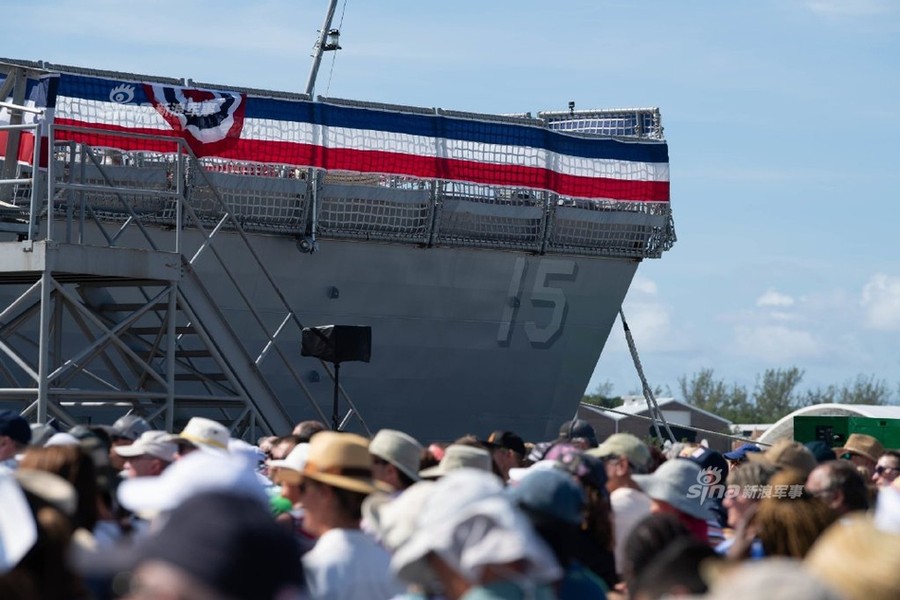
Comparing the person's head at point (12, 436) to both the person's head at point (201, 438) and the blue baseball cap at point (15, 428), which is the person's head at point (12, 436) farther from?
the person's head at point (201, 438)

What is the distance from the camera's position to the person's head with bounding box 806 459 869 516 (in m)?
6.52

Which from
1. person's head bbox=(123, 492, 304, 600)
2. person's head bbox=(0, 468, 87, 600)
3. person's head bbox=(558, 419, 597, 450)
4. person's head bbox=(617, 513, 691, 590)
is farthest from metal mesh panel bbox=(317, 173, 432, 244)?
person's head bbox=(123, 492, 304, 600)

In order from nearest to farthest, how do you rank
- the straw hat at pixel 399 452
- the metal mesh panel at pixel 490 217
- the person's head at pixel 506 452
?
the straw hat at pixel 399 452 → the person's head at pixel 506 452 → the metal mesh panel at pixel 490 217

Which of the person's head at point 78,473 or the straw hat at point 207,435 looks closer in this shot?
the person's head at point 78,473

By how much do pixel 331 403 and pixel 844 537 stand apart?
16.7m

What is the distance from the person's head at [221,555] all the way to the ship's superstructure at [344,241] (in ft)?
38.0

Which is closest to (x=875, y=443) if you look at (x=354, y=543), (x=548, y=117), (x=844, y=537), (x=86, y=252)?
(x=86, y=252)

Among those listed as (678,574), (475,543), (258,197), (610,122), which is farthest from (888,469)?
(610,122)

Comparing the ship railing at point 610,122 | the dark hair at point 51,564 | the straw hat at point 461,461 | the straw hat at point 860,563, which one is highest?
the ship railing at point 610,122

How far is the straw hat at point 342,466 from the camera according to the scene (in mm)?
5016

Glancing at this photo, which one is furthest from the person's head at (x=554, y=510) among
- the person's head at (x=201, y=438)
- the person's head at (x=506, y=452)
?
the person's head at (x=506, y=452)

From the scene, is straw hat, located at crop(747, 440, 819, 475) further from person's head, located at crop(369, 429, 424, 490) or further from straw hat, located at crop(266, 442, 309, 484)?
straw hat, located at crop(266, 442, 309, 484)

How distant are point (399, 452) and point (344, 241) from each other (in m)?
12.7

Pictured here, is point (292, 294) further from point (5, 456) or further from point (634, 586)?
point (634, 586)
